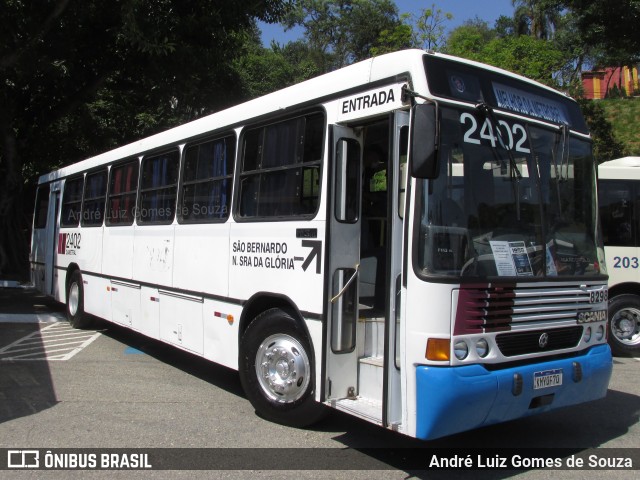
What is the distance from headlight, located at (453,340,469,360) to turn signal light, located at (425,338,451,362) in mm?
47

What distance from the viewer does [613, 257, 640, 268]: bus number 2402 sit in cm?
856

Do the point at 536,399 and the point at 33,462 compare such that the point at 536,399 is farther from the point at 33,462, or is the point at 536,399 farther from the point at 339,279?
the point at 33,462

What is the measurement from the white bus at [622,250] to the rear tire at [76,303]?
8351mm

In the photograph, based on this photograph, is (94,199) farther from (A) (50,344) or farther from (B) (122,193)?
(A) (50,344)

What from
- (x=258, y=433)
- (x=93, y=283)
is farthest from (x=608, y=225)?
(x=93, y=283)

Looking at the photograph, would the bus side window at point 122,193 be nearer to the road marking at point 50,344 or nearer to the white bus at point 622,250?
the road marking at point 50,344

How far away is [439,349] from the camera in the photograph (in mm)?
3842

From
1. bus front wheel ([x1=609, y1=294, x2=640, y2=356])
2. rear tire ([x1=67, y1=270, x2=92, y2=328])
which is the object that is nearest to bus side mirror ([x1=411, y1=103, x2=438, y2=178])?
bus front wheel ([x1=609, y1=294, x2=640, y2=356])

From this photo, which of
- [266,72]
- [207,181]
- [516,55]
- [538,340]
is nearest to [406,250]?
[538,340]

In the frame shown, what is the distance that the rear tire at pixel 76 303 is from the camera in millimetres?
9781

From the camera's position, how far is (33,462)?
439cm

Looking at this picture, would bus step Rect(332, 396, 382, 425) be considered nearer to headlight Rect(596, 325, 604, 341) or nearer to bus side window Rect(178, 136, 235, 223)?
headlight Rect(596, 325, 604, 341)

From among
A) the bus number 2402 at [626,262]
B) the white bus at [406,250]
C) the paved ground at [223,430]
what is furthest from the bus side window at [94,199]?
the bus number 2402 at [626,262]

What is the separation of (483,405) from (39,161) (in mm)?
17980
